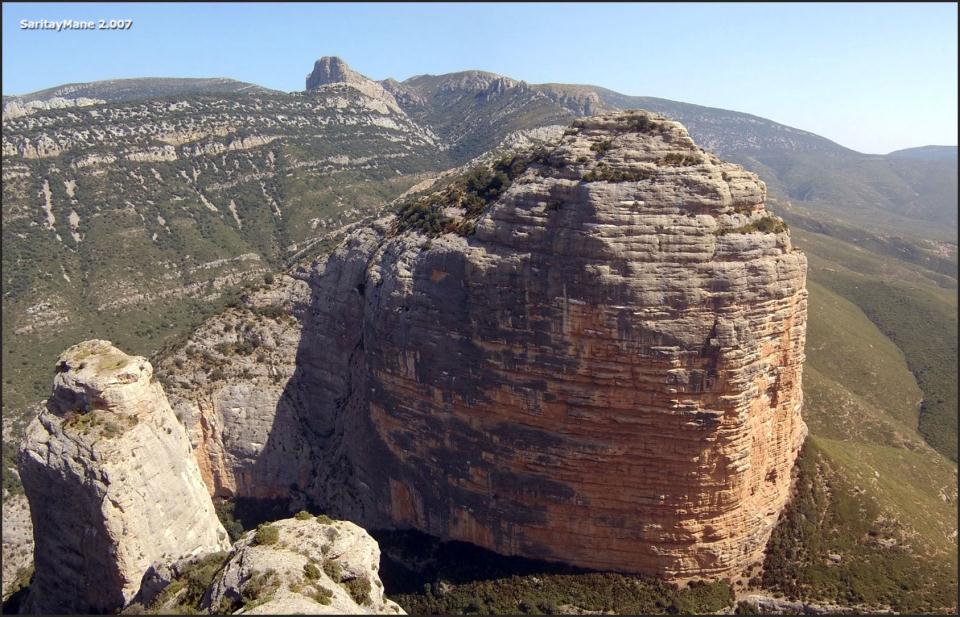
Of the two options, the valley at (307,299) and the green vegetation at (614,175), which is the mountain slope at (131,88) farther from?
the green vegetation at (614,175)

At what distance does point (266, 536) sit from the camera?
18.6 m

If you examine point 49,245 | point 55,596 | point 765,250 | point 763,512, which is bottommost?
point 55,596

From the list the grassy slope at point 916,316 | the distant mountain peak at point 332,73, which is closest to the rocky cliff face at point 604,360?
the grassy slope at point 916,316

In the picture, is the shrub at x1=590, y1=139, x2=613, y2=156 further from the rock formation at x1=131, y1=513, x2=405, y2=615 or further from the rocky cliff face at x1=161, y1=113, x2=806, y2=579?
the rock formation at x1=131, y1=513, x2=405, y2=615

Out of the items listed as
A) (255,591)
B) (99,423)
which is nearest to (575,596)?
(255,591)

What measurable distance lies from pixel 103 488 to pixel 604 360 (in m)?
20.3

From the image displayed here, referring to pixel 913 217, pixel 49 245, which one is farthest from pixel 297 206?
pixel 913 217

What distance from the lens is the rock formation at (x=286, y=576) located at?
51.6 ft

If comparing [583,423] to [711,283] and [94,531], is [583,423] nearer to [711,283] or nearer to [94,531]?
[711,283]

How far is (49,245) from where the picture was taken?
6588cm

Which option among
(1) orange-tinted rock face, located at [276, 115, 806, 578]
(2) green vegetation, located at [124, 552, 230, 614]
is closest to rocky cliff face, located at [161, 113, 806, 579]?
(1) orange-tinted rock face, located at [276, 115, 806, 578]

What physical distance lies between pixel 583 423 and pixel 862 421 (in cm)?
3222

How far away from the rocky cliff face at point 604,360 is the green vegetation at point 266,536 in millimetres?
11130

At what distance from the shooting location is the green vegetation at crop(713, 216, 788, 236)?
78.7ft
